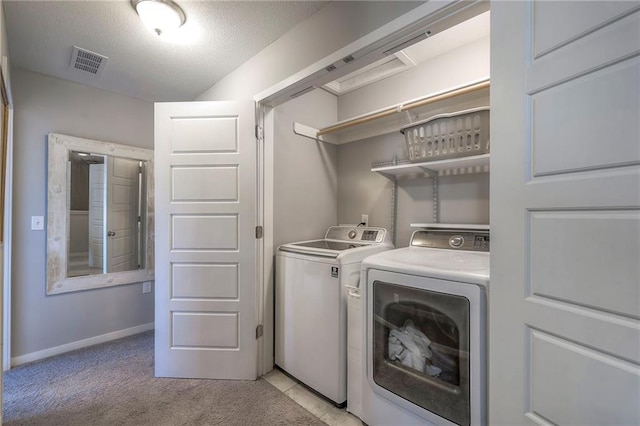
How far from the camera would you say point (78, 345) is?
2.53 m

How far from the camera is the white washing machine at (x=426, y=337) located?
3.75ft

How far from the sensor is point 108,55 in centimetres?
212

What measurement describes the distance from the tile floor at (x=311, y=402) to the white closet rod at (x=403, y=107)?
2031 mm

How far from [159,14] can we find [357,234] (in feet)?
6.49

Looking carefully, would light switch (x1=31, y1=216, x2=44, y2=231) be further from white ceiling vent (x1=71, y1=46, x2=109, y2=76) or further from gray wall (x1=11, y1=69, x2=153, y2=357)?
white ceiling vent (x1=71, y1=46, x2=109, y2=76)

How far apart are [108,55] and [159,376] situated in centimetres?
244

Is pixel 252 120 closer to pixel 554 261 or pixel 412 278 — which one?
pixel 412 278

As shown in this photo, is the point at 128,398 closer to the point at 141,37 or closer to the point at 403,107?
the point at 141,37

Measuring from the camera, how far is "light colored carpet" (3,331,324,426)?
164 centimetres

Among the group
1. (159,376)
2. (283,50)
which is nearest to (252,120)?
(283,50)

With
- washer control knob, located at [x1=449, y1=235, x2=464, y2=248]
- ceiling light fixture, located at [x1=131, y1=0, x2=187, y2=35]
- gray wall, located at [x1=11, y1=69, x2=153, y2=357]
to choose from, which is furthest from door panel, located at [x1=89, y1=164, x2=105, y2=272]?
washer control knob, located at [x1=449, y1=235, x2=464, y2=248]

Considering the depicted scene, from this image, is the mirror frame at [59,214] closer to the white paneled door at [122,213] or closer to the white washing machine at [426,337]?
the white paneled door at [122,213]

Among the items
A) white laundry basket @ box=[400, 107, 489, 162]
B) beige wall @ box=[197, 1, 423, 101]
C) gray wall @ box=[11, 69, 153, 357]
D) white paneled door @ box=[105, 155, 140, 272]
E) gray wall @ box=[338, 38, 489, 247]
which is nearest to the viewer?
beige wall @ box=[197, 1, 423, 101]

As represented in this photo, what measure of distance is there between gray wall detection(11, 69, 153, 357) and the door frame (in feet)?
5.52
